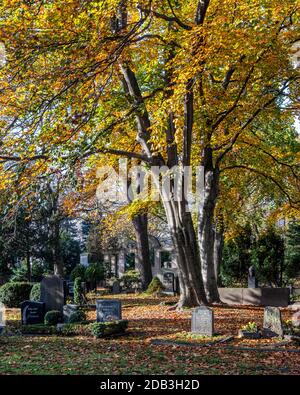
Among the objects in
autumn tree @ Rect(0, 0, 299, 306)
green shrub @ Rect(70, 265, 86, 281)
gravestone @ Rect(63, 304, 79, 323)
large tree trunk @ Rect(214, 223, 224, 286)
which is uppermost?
autumn tree @ Rect(0, 0, 299, 306)

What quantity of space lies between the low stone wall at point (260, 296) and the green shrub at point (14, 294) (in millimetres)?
8203

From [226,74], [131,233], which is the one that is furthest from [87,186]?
[131,233]

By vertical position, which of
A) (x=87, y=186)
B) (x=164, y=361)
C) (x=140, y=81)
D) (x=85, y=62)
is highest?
(x=140, y=81)

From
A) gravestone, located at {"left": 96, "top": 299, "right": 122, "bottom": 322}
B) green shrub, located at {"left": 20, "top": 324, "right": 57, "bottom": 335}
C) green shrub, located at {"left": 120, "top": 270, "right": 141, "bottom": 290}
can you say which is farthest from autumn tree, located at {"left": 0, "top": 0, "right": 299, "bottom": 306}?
green shrub, located at {"left": 120, "top": 270, "right": 141, "bottom": 290}

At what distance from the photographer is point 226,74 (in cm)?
1806

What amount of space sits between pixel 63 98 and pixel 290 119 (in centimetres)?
1414

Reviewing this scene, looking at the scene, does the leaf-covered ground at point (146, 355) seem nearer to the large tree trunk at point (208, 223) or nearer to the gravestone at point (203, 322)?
the gravestone at point (203, 322)

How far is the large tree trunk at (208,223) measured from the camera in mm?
18578

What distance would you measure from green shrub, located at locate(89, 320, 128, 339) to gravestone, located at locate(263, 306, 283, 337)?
3563 millimetres

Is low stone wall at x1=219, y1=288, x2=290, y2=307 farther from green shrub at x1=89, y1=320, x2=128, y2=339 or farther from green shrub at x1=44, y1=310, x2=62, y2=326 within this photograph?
green shrub at x1=89, y1=320, x2=128, y2=339

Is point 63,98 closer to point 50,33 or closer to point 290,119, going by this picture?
point 50,33

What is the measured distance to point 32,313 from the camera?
51.0 ft

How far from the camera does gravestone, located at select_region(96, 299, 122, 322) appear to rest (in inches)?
552

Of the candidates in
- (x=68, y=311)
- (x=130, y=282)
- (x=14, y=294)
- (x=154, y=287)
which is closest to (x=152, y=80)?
(x=68, y=311)
